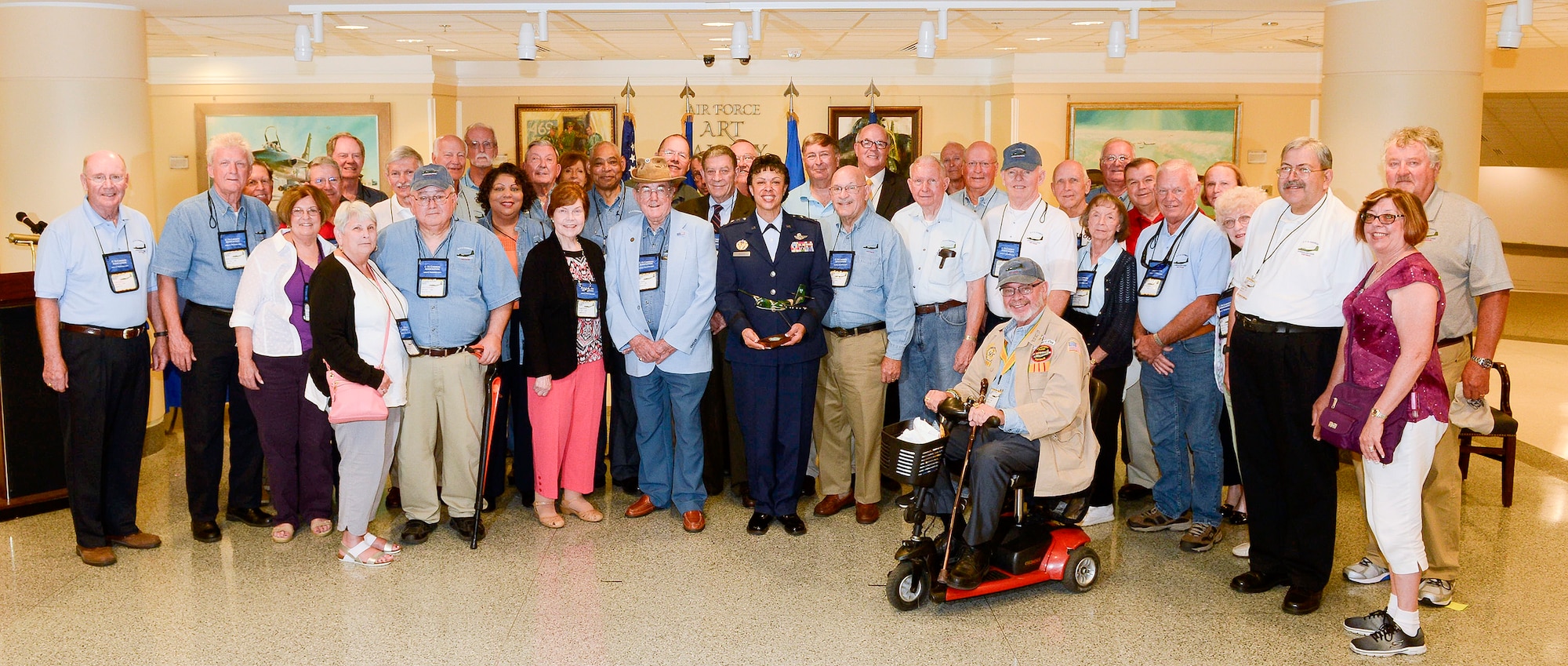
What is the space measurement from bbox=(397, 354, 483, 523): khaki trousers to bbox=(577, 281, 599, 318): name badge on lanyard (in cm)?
50

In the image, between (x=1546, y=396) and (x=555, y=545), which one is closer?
(x=555, y=545)

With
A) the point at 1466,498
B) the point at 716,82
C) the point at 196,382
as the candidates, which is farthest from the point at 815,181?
the point at 716,82

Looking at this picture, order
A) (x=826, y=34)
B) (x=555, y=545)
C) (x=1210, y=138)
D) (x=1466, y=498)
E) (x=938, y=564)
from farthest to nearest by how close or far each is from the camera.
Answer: (x=1210, y=138) < (x=826, y=34) < (x=1466, y=498) < (x=555, y=545) < (x=938, y=564)

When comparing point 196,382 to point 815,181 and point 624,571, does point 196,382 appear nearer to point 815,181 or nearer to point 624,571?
point 624,571

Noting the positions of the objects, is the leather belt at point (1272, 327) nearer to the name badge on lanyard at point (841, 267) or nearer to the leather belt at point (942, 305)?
the leather belt at point (942, 305)

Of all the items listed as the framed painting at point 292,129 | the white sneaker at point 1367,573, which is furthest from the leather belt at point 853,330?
the framed painting at point 292,129

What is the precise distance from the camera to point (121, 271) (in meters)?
4.55

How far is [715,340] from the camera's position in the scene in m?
5.53

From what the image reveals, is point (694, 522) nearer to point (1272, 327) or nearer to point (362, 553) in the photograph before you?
point (362, 553)

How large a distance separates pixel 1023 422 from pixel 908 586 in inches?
28.1

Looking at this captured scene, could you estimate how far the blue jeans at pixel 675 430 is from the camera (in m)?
5.03

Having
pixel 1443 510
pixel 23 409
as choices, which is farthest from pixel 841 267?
pixel 23 409

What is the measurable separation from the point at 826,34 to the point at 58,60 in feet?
18.2

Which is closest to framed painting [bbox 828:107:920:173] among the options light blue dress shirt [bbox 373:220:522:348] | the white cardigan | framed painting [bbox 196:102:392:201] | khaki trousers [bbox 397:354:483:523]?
framed painting [bbox 196:102:392:201]
